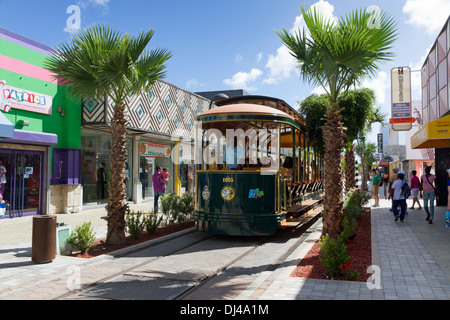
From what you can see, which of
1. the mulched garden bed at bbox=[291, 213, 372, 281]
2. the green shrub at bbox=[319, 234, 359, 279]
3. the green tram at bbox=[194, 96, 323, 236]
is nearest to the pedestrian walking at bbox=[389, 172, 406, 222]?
the mulched garden bed at bbox=[291, 213, 372, 281]

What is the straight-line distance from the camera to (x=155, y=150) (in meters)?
21.7

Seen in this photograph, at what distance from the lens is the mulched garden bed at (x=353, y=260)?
19.5 feet

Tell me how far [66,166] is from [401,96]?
1642cm

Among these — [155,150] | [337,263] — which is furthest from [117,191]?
[155,150]

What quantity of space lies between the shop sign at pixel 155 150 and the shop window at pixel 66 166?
5.03 m

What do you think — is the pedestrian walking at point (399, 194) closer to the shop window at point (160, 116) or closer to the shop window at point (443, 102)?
the shop window at point (443, 102)

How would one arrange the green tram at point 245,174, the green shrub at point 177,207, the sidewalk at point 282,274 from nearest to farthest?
the sidewalk at point 282,274 < the green tram at point 245,174 < the green shrub at point 177,207

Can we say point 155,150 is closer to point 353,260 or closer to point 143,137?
point 143,137

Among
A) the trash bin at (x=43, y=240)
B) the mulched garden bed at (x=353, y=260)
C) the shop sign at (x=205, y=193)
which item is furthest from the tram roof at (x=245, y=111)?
the trash bin at (x=43, y=240)

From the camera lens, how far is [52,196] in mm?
14805

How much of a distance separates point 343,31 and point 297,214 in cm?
483

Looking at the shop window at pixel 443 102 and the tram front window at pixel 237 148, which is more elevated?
the shop window at pixel 443 102
